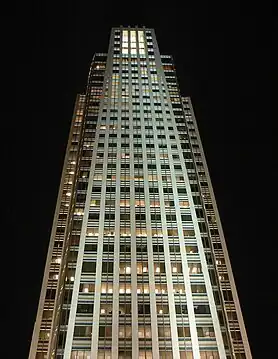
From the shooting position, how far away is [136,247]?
71.1m

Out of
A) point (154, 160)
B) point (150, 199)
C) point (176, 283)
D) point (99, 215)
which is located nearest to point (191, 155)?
point (154, 160)

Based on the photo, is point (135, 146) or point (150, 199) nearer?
point (150, 199)

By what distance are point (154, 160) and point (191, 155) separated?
25.5 ft

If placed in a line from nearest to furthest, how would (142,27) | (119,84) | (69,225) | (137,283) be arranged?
(137,283) < (69,225) < (119,84) < (142,27)

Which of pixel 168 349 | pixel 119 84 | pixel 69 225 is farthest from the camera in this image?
pixel 119 84

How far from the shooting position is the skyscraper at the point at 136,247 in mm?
60094

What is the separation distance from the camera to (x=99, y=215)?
76.2m

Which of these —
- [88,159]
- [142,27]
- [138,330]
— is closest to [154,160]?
[88,159]

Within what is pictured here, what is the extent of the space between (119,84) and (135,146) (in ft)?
79.1

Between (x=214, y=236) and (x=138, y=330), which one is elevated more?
(x=214, y=236)

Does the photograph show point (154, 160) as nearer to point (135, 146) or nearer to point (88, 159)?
point (135, 146)

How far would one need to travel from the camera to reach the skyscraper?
60.1 meters

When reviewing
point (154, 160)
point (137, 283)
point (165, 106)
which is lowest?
point (137, 283)

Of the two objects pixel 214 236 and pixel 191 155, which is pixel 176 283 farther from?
pixel 191 155
